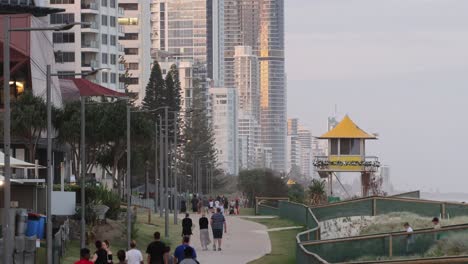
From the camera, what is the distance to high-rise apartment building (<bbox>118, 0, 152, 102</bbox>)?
173 metres

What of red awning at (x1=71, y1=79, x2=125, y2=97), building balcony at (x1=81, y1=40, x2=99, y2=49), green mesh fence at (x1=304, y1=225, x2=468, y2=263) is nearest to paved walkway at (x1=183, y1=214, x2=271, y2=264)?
green mesh fence at (x1=304, y1=225, x2=468, y2=263)

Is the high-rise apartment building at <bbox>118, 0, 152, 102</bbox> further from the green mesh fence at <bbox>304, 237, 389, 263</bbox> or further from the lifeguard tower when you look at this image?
the green mesh fence at <bbox>304, 237, 389, 263</bbox>

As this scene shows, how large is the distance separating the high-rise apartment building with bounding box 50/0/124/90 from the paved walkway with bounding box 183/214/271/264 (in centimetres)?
6810

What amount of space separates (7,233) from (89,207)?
Answer: 830 inches

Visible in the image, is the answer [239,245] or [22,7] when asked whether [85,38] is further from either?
[239,245]

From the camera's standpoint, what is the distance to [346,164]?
105375 mm

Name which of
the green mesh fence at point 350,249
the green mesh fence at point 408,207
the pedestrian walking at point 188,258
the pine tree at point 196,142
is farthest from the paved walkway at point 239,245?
the pine tree at point 196,142

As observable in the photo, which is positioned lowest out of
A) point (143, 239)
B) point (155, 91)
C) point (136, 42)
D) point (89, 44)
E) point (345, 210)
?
point (143, 239)

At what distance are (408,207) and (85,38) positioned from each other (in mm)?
88667

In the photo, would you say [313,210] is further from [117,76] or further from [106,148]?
[117,76]

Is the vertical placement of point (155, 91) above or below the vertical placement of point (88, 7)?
below

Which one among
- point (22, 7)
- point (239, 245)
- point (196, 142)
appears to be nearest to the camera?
point (239, 245)

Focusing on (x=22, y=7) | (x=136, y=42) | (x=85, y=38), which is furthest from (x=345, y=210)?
(x=136, y=42)

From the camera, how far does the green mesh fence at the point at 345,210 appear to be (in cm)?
5894
